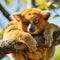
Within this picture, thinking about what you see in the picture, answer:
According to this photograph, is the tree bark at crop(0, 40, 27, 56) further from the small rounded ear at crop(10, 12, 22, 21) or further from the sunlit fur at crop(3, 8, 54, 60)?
the small rounded ear at crop(10, 12, 22, 21)

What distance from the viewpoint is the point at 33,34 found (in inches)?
55.0

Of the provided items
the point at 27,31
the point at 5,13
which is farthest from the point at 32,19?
the point at 5,13

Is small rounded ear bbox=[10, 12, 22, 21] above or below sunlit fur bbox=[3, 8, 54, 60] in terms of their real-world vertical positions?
above

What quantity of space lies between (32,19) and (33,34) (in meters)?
0.10

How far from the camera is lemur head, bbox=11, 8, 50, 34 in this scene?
4.55 feet

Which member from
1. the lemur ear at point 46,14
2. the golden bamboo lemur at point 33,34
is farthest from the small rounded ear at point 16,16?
the lemur ear at point 46,14

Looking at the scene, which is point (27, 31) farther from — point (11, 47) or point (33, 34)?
point (11, 47)

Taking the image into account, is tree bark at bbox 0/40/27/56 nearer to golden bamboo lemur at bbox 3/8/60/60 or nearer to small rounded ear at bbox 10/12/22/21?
golden bamboo lemur at bbox 3/8/60/60

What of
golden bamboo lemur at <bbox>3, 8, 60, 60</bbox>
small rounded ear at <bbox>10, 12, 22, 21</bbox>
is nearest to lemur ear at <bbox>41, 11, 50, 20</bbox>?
golden bamboo lemur at <bbox>3, 8, 60, 60</bbox>

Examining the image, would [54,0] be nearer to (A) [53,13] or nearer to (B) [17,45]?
(A) [53,13]

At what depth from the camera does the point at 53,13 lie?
1.44 meters

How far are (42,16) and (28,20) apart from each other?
0.34 ft

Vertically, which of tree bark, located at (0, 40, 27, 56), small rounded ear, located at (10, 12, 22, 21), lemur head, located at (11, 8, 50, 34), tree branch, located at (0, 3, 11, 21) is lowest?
tree bark, located at (0, 40, 27, 56)

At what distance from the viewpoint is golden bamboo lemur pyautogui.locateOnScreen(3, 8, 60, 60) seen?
4.52 ft
